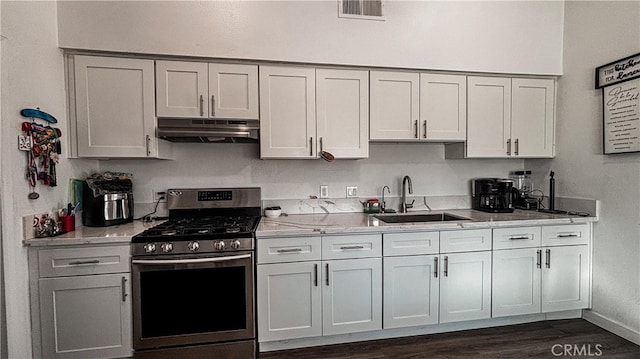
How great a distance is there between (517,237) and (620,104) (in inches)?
49.9

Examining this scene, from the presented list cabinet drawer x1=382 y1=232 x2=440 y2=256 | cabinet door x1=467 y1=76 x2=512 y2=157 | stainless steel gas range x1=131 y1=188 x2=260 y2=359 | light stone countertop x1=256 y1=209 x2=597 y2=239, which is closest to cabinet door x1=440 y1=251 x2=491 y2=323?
cabinet drawer x1=382 y1=232 x2=440 y2=256

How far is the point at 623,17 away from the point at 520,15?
692 millimetres

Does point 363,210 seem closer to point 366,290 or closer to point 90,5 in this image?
point 366,290

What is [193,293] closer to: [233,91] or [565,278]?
[233,91]

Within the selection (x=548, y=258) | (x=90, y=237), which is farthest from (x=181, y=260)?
(x=548, y=258)

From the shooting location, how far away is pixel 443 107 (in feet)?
8.74

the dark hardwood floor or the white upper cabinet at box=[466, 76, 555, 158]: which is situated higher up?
the white upper cabinet at box=[466, 76, 555, 158]

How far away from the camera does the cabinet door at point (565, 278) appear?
2.52 m

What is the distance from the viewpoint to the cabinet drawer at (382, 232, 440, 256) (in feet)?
7.41

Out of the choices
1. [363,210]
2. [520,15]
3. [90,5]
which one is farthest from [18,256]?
[520,15]

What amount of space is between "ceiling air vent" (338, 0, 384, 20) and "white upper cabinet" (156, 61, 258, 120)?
0.86m

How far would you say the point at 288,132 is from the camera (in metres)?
2.46

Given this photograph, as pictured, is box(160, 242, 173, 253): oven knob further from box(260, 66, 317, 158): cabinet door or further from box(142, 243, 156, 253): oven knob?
box(260, 66, 317, 158): cabinet door

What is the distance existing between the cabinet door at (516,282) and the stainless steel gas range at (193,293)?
190 centimetres
